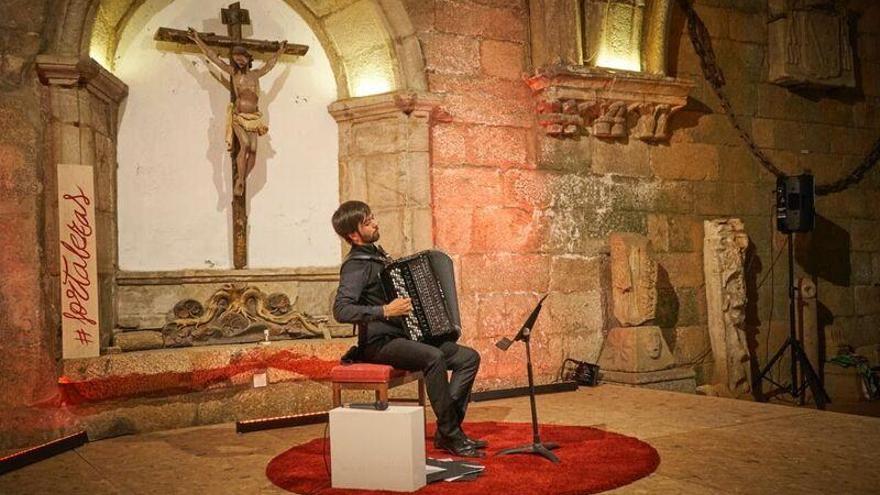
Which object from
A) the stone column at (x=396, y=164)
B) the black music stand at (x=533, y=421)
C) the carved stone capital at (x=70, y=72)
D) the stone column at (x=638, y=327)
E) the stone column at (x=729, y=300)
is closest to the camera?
the black music stand at (x=533, y=421)

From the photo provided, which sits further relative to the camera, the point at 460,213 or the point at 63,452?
the point at 460,213

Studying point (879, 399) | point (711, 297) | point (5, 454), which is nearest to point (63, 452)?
point (5, 454)

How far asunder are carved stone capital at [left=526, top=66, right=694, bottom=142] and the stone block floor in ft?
7.79

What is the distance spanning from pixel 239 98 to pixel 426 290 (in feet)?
8.72

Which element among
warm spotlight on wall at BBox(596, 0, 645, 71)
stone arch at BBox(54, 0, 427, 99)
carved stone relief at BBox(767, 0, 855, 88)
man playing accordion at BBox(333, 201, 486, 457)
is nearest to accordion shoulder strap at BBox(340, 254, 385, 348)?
man playing accordion at BBox(333, 201, 486, 457)

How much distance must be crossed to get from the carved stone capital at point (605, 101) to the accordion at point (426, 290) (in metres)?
2.83

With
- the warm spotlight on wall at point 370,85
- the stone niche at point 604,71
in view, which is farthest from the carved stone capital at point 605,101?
the warm spotlight on wall at point 370,85

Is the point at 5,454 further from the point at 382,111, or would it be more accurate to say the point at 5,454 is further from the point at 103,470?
the point at 382,111

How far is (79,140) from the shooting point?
497cm

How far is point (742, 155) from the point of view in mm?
7586

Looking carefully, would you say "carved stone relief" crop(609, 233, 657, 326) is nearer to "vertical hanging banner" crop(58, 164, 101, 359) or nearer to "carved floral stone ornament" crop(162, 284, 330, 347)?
"carved floral stone ornament" crop(162, 284, 330, 347)

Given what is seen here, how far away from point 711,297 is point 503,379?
2.08 m

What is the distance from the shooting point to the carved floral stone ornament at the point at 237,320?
5.60 metres

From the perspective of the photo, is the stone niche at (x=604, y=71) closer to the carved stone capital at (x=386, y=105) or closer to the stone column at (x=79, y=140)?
the carved stone capital at (x=386, y=105)
